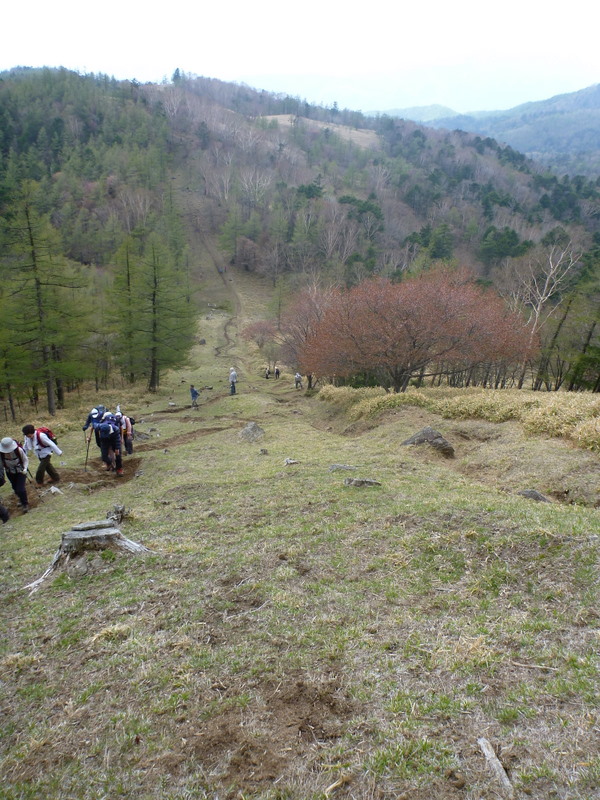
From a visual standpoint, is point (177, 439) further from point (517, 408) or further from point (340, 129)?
point (340, 129)

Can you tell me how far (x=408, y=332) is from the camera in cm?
2078

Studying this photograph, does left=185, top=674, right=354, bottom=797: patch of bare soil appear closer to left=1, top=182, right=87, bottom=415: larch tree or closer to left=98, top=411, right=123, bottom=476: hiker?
left=98, top=411, right=123, bottom=476: hiker

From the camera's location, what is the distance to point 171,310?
33.4 metres

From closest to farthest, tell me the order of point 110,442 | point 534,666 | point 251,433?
point 534,666 → point 110,442 → point 251,433

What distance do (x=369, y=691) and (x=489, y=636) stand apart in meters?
1.54

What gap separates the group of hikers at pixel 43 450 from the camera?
9914 mm

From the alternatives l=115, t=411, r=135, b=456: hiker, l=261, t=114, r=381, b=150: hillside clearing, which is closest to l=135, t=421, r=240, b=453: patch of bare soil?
l=115, t=411, r=135, b=456: hiker

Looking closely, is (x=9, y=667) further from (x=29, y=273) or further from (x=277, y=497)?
(x=29, y=273)

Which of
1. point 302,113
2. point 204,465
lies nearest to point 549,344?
point 204,465

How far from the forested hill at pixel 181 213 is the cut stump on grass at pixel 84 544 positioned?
933 inches

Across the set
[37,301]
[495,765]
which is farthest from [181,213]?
[495,765]

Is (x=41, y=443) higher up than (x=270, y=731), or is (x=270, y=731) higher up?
(x=270, y=731)

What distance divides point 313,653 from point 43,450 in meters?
10.3

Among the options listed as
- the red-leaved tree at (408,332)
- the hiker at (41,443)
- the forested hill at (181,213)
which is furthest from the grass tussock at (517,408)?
the forested hill at (181,213)
